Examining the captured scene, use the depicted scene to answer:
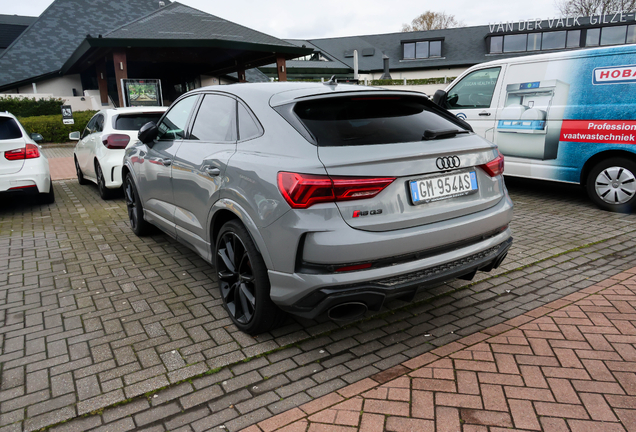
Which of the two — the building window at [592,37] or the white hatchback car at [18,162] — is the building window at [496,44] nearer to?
the building window at [592,37]

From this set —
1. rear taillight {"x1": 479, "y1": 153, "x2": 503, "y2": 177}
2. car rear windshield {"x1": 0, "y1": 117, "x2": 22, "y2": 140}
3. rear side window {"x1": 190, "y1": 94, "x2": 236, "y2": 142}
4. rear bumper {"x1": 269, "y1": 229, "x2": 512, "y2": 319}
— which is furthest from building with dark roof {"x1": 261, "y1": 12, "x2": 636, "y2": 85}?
rear bumper {"x1": 269, "y1": 229, "x2": 512, "y2": 319}

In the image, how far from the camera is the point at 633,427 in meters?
2.19

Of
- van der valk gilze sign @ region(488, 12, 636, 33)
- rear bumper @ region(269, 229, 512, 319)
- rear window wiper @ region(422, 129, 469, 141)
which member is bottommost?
rear bumper @ region(269, 229, 512, 319)

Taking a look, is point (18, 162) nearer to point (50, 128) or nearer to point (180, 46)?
point (180, 46)

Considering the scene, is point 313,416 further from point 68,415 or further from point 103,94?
point 103,94

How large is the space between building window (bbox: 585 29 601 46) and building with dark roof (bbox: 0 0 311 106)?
3004 centimetres

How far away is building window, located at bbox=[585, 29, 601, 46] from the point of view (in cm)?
3958

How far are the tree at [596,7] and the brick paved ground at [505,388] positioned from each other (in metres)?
48.3

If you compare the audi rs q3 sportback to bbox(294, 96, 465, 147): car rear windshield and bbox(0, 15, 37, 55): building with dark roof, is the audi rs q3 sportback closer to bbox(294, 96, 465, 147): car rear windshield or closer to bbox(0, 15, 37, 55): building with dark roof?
bbox(294, 96, 465, 147): car rear windshield

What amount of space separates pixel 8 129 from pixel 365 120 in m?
6.28

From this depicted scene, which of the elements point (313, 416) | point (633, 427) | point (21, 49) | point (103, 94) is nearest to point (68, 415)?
point (313, 416)

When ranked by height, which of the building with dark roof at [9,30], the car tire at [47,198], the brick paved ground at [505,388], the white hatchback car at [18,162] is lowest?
the brick paved ground at [505,388]

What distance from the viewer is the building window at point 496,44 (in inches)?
1718

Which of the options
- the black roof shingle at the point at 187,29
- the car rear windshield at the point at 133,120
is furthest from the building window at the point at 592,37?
the car rear windshield at the point at 133,120
